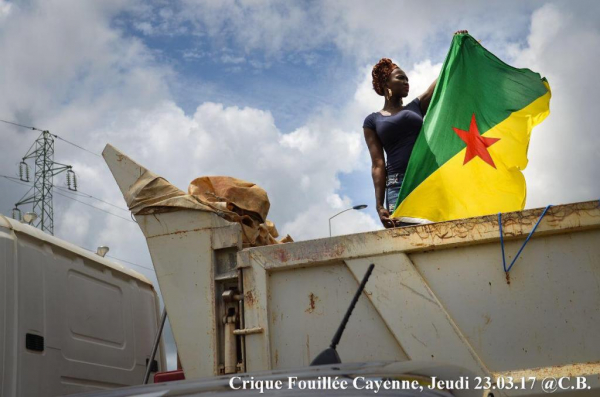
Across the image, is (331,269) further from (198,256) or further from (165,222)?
(165,222)

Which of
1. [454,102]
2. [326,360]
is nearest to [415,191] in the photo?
[454,102]

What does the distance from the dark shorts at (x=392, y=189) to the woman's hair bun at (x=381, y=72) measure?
2.57 feet

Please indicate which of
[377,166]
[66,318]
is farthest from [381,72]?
[66,318]

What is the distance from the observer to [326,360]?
7.34 ft

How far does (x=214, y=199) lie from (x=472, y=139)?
1.73 meters

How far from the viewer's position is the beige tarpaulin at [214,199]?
12.5 feet

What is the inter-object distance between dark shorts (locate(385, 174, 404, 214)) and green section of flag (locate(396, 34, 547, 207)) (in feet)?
0.44

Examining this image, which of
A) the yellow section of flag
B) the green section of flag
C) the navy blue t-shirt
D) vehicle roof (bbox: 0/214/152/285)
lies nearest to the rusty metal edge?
the yellow section of flag

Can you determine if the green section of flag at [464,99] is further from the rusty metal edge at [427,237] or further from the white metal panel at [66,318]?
the white metal panel at [66,318]

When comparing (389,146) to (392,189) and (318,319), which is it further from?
(318,319)

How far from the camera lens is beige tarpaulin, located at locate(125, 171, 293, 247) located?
3.82 meters

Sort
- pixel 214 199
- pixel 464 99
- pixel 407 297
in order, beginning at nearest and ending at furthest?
pixel 407 297 < pixel 214 199 < pixel 464 99

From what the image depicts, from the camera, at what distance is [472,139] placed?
4512 millimetres

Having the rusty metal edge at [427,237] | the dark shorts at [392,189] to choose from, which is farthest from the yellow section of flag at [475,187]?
the rusty metal edge at [427,237]
